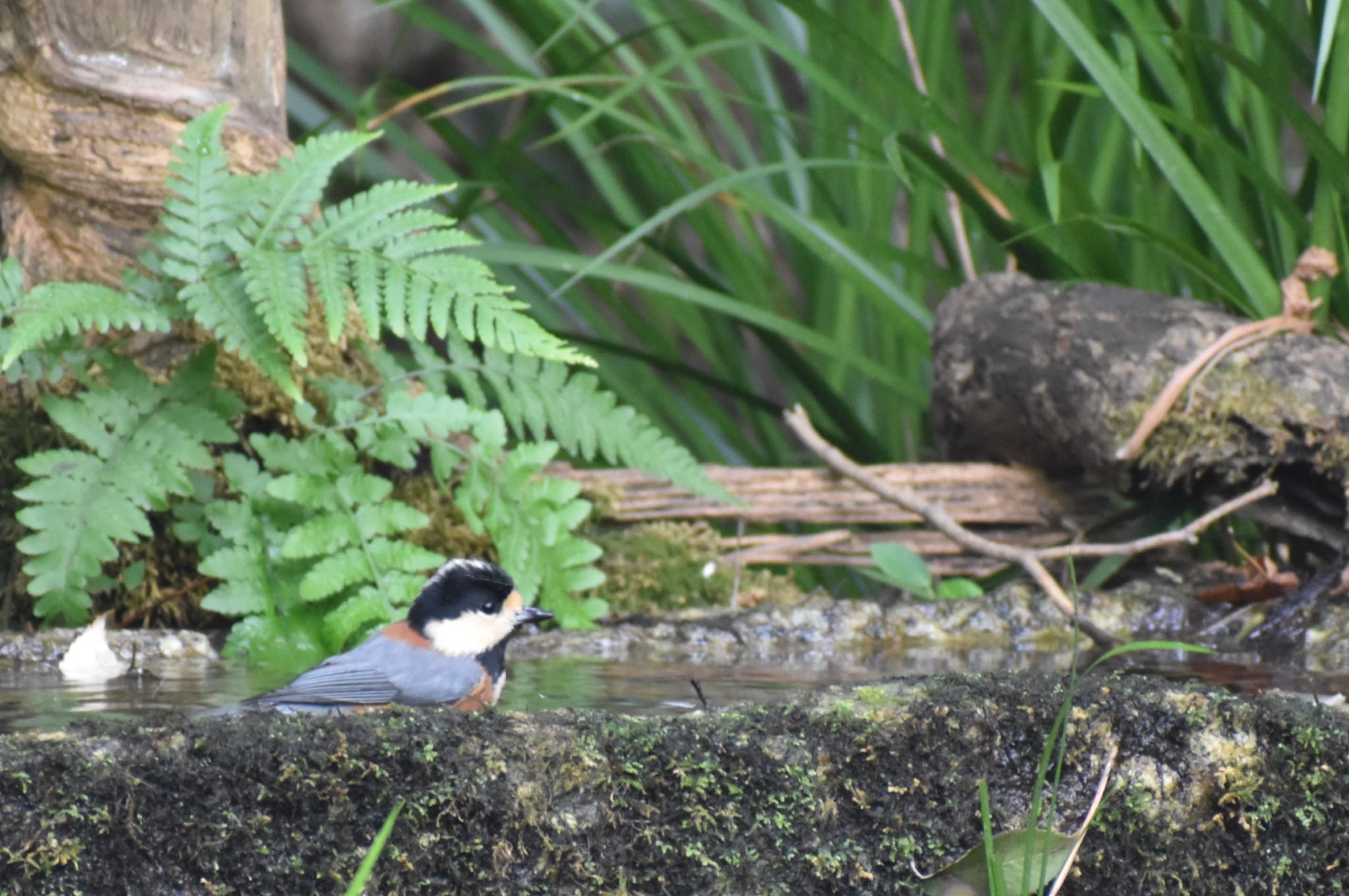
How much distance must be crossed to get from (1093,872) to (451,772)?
678 mm

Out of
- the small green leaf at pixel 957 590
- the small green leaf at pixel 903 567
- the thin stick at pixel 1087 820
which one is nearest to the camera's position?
the thin stick at pixel 1087 820

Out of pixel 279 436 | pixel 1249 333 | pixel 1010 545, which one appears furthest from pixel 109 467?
pixel 1249 333

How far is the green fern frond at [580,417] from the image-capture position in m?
2.83

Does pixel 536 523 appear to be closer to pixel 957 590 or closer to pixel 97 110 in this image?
pixel 957 590

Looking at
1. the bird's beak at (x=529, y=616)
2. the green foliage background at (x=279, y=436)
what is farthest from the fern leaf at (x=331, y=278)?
the bird's beak at (x=529, y=616)

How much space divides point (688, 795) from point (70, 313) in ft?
4.99

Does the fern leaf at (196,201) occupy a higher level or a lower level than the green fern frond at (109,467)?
higher

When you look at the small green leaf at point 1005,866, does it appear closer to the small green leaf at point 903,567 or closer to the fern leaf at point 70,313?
the small green leaf at point 903,567

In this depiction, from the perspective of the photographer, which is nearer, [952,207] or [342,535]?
[342,535]

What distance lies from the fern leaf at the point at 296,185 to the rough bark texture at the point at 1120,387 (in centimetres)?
156

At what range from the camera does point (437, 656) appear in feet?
6.52

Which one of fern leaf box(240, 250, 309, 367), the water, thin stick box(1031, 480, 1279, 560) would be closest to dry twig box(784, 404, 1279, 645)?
thin stick box(1031, 480, 1279, 560)

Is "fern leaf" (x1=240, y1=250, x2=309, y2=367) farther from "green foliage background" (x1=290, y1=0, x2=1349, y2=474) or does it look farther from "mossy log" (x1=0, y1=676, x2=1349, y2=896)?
"mossy log" (x1=0, y1=676, x2=1349, y2=896)

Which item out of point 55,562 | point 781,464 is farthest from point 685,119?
point 55,562
